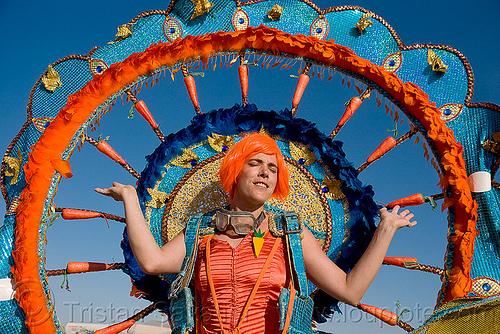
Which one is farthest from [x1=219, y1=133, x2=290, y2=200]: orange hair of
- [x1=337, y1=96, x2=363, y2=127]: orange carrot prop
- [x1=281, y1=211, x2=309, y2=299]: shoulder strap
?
[x1=337, y1=96, x2=363, y2=127]: orange carrot prop

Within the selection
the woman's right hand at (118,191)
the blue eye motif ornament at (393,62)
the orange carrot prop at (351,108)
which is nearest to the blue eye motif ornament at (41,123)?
the woman's right hand at (118,191)

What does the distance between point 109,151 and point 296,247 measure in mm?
1820

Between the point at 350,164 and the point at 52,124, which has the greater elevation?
the point at 350,164

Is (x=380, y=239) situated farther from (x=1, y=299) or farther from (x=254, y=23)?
(x=1, y=299)

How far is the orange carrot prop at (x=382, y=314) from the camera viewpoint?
3.54 metres

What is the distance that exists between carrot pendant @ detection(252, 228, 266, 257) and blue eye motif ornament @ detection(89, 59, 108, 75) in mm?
1963

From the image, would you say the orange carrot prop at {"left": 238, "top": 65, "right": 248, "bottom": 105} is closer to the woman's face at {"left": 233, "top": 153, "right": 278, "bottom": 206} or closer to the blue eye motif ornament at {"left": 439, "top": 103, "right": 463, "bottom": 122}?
the woman's face at {"left": 233, "top": 153, "right": 278, "bottom": 206}

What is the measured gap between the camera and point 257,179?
3070mm

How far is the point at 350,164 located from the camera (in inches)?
145

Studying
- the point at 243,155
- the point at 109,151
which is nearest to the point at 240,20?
the point at 243,155

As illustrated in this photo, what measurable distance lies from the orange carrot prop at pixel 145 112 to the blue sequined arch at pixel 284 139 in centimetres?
25

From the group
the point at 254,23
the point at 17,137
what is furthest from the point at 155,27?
the point at 17,137

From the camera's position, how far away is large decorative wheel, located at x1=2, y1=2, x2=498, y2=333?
3.28 m

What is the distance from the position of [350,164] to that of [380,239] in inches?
35.7
